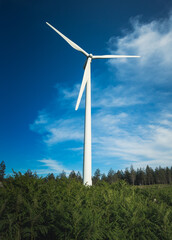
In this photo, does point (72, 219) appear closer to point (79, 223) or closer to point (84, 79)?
point (79, 223)

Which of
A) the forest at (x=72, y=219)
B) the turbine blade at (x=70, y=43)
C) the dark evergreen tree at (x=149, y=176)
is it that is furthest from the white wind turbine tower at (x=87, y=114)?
the dark evergreen tree at (x=149, y=176)

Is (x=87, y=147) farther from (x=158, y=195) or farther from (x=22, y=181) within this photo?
(x=22, y=181)

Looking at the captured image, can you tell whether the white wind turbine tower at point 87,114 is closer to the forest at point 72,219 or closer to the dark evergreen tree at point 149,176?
the forest at point 72,219

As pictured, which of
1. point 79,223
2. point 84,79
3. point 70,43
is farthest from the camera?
point 70,43

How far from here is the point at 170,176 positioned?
388 feet

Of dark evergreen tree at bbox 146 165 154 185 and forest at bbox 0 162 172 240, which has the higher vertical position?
dark evergreen tree at bbox 146 165 154 185

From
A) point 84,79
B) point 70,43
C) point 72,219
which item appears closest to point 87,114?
point 84,79

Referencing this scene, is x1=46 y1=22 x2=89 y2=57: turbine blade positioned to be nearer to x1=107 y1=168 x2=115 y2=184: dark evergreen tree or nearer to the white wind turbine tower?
the white wind turbine tower

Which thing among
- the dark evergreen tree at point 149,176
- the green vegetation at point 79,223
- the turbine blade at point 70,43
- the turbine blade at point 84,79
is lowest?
the green vegetation at point 79,223

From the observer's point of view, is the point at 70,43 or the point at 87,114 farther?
the point at 70,43

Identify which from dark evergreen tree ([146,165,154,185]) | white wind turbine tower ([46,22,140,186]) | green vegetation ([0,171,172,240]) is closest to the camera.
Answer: green vegetation ([0,171,172,240])

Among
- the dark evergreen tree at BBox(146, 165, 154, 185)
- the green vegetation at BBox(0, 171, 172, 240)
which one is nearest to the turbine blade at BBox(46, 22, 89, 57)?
the green vegetation at BBox(0, 171, 172, 240)

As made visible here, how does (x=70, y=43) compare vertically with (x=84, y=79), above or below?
above

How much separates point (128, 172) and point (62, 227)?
136 meters
